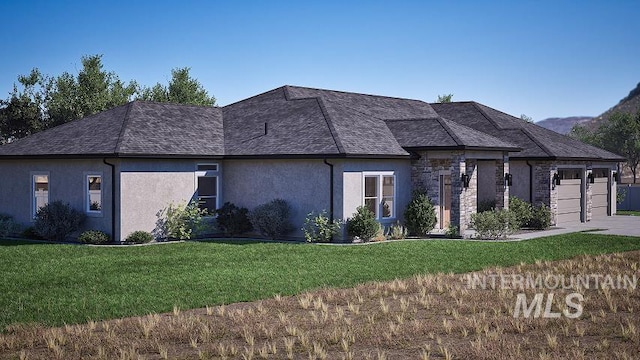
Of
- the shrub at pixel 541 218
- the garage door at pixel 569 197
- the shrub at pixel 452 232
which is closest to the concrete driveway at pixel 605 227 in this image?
the shrub at pixel 541 218

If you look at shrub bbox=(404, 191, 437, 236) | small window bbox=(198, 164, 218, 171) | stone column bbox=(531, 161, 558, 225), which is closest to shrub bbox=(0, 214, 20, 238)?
small window bbox=(198, 164, 218, 171)

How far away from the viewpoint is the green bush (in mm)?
24594

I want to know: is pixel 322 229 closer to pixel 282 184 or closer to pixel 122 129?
pixel 282 184

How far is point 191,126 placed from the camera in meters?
27.8

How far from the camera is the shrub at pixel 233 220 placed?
25.5 metres

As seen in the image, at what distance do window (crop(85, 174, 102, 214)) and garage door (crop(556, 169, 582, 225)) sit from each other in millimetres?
19021

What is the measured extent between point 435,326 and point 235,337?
327 centimetres

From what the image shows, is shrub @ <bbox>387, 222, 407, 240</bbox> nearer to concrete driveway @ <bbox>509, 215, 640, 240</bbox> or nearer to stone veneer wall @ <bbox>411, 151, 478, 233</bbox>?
stone veneer wall @ <bbox>411, 151, 478, 233</bbox>

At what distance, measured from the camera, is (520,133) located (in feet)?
106

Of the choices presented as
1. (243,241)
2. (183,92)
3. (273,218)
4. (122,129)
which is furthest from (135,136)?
(183,92)

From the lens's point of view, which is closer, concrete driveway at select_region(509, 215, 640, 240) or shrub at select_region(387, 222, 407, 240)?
shrub at select_region(387, 222, 407, 240)

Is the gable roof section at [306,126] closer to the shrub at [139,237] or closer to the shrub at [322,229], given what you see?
the shrub at [322,229]

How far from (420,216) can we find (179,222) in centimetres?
829

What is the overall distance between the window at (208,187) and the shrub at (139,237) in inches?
113
